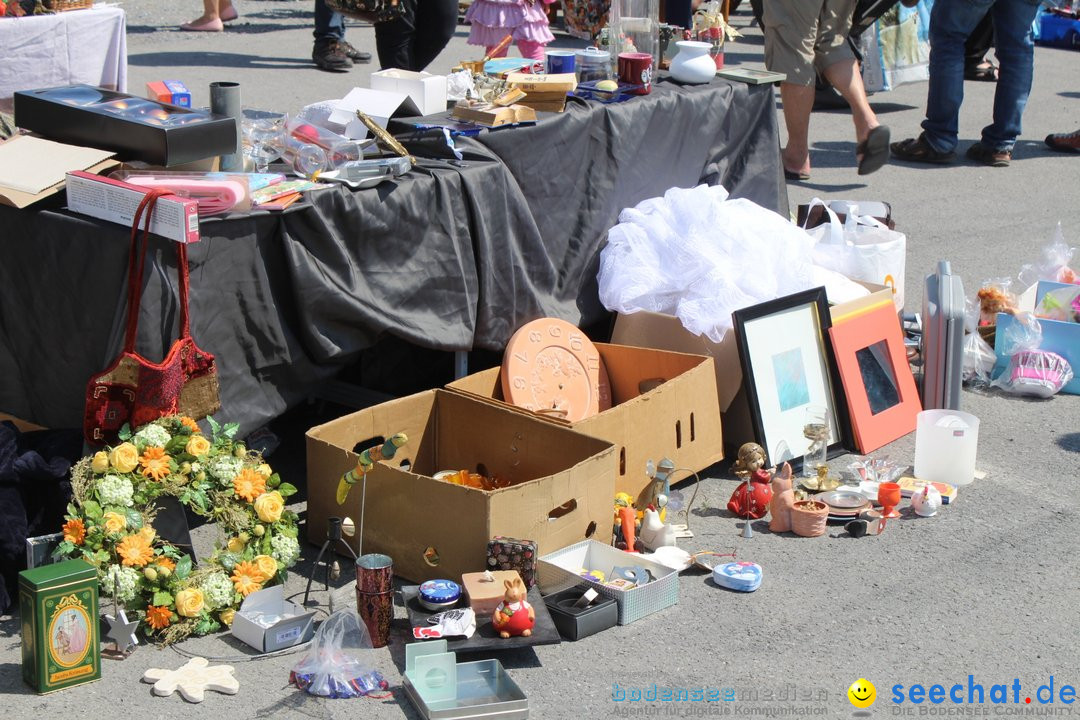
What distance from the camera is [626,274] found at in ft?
13.6

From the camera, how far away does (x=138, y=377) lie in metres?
2.97

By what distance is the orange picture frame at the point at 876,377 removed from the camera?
4012mm

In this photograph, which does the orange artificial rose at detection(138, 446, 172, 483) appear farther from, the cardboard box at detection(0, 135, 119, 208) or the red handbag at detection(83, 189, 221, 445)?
the cardboard box at detection(0, 135, 119, 208)

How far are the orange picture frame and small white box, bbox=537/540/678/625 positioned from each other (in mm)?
1167

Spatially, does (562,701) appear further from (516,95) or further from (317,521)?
(516,95)

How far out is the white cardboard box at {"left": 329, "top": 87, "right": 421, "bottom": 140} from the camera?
390 cm

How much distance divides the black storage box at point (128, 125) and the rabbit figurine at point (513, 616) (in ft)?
4.56

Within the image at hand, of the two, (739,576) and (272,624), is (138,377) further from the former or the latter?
(739,576)

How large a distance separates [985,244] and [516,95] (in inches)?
118

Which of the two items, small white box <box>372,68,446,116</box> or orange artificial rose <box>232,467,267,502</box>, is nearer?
orange artificial rose <box>232,467,267,502</box>

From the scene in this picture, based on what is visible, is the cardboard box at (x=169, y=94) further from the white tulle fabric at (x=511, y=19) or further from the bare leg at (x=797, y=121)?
the bare leg at (x=797, y=121)

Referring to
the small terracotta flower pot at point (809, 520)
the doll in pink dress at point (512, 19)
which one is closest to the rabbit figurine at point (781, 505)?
the small terracotta flower pot at point (809, 520)

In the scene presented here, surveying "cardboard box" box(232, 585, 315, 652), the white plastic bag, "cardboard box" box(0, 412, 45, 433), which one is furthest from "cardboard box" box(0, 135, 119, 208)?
the white plastic bag

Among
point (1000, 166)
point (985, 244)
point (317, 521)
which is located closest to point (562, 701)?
point (317, 521)
